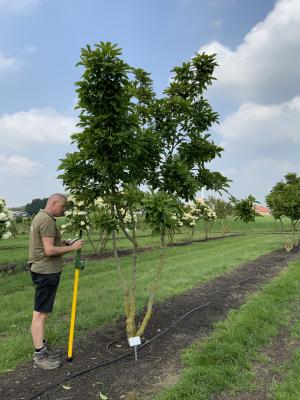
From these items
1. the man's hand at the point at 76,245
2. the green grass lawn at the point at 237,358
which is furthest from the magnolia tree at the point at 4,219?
the green grass lawn at the point at 237,358

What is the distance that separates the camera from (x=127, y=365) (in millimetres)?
5195

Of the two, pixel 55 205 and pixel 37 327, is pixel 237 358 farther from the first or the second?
pixel 55 205

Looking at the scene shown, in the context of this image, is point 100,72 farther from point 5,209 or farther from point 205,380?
point 5,209

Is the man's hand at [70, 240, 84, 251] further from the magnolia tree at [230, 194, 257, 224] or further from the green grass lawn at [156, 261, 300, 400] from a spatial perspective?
the magnolia tree at [230, 194, 257, 224]

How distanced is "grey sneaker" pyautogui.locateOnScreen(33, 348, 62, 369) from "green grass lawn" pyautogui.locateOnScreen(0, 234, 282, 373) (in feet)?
1.05

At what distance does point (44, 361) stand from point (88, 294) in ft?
13.9

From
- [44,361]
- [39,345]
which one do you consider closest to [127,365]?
[44,361]

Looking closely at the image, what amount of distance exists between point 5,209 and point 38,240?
506 centimetres

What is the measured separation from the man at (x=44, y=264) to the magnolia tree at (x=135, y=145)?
616 millimetres

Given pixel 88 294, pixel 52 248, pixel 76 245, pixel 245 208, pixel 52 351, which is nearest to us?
pixel 52 248

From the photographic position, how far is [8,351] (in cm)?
553

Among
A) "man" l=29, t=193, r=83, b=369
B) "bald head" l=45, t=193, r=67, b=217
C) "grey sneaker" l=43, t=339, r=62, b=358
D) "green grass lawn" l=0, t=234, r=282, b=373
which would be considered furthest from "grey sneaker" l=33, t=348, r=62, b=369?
"bald head" l=45, t=193, r=67, b=217

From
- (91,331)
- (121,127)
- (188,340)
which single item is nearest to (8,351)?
(91,331)

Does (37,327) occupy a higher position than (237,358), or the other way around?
(37,327)
